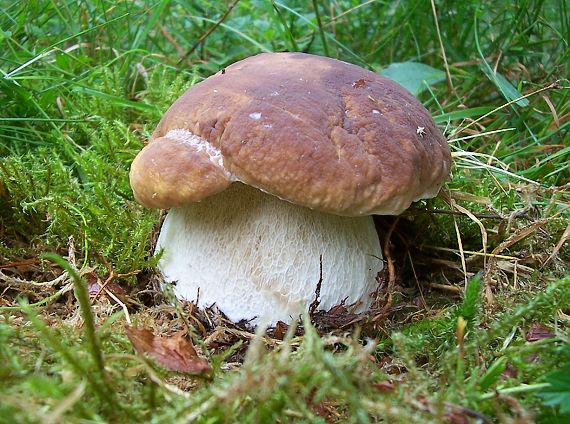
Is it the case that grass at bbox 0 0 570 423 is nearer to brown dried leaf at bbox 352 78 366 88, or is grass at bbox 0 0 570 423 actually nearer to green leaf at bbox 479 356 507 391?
green leaf at bbox 479 356 507 391


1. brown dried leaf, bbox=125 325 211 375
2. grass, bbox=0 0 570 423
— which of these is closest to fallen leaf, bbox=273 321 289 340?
grass, bbox=0 0 570 423

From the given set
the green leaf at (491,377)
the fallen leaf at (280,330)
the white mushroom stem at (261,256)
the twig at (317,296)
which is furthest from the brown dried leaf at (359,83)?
the green leaf at (491,377)

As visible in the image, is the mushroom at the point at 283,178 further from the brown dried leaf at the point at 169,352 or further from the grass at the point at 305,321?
the brown dried leaf at the point at 169,352

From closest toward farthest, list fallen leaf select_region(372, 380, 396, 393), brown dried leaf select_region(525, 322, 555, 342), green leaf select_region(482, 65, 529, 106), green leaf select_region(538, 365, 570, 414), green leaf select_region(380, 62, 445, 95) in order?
green leaf select_region(538, 365, 570, 414) < fallen leaf select_region(372, 380, 396, 393) < brown dried leaf select_region(525, 322, 555, 342) < green leaf select_region(482, 65, 529, 106) < green leaf select_region(380, 62, 445, 95)

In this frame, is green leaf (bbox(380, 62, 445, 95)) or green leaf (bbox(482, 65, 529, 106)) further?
green leaf (bbox(380, 62, 445, 95))

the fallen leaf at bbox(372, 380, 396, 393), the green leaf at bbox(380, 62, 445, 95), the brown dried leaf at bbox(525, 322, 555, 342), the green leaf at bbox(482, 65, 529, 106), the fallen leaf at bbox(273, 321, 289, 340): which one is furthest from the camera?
the green leaf at bbox(380, 62, 445, 95)

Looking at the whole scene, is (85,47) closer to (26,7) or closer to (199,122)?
(26,7)

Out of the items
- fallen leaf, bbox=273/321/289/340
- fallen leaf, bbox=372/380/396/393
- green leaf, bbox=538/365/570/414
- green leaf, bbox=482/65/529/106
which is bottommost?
fallen leaf, bbox=273/321/289/340
